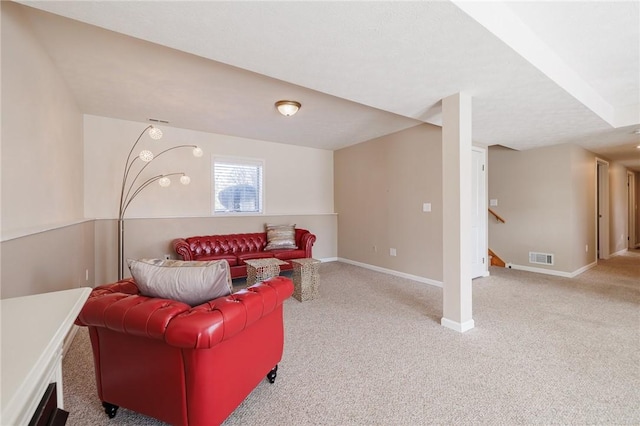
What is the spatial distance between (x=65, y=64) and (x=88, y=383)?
2.75 metres

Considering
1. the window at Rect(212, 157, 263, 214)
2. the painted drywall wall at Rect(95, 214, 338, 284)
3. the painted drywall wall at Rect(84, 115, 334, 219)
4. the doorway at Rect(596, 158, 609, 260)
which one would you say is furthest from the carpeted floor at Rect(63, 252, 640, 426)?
the doorway at Rect(596, 158, 609, 260)

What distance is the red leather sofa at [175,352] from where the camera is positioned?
1328 mm

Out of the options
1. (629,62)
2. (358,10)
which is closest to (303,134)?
(358,10)

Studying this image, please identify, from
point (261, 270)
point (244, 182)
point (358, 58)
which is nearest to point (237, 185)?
point (244, 182)

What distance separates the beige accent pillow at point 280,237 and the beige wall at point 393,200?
1.48m

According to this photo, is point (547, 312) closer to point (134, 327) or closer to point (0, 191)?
point (134, 327)

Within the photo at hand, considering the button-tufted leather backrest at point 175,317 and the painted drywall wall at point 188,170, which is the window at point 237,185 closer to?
the painted drywall wall at point 188,170

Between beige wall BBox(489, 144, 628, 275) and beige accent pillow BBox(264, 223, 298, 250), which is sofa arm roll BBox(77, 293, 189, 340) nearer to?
beige accent pillow BBox(264, 223, 298, 250)

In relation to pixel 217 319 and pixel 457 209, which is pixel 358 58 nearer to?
pixel 457 209

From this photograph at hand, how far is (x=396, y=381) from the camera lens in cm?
201

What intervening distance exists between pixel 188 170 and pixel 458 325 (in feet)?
14.8

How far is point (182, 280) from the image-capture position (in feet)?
5.15

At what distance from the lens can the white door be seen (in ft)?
15.8

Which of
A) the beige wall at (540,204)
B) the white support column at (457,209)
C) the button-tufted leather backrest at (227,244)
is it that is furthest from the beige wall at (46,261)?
the beige wall at (540,204)
